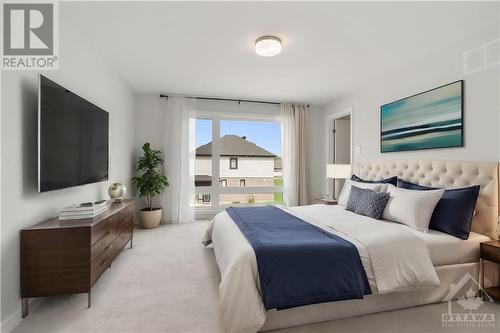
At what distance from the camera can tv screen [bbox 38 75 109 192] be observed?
1908mm

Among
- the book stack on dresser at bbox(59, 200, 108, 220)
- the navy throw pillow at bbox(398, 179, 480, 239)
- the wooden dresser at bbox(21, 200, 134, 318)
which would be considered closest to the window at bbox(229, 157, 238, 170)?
the book stack on dresser at bbox(59, 200, 108, 220)

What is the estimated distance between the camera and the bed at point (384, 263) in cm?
160

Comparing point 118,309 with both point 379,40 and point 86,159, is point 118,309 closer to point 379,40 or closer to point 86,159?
point 86,159

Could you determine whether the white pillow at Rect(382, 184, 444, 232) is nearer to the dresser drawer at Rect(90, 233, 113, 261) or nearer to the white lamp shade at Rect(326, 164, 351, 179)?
the white lamp shade at Rect(326, 164, 351, 179)

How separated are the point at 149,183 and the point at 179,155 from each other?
79 cm

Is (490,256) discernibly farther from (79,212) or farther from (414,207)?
(79,212)

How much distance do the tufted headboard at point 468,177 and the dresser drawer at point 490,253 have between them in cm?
30

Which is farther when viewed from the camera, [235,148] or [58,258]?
[235,148]

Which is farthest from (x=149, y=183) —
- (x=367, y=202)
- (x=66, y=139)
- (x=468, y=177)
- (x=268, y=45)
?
(x=468, y=177)

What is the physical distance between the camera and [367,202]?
285cm

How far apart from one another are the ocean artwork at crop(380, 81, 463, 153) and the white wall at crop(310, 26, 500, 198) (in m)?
0.08

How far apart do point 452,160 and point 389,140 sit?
0.94 m

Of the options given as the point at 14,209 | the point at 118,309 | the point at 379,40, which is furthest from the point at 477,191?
the point at 14,209

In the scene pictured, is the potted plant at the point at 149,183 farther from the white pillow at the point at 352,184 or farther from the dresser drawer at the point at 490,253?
the dresser drawer at the point at 490,253
